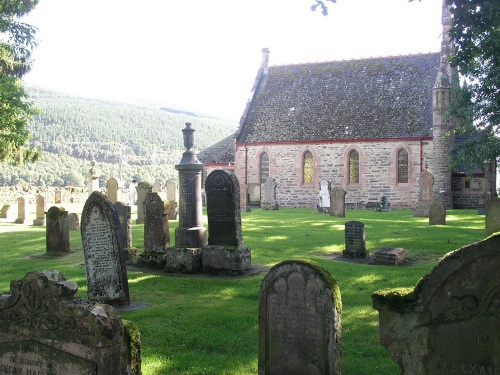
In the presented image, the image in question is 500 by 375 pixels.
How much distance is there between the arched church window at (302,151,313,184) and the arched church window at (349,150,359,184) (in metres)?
2.53

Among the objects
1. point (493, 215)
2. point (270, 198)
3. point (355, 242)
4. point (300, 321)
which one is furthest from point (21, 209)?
point (300, 321)

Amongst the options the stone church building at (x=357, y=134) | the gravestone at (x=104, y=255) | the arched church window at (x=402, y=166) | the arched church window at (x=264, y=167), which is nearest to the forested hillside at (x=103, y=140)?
the stone church building at (x=357, y=134)

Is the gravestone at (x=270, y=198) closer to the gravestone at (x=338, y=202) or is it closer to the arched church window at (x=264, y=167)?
the arched church window at (x=264, y=167)

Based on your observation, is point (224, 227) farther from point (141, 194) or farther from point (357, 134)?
point (357, 134)

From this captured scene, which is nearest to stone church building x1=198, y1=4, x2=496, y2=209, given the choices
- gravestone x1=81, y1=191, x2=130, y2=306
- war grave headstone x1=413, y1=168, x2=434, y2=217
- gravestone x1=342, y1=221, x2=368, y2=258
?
war grave headstone x1=413, y1=168, x2=434, y2=217

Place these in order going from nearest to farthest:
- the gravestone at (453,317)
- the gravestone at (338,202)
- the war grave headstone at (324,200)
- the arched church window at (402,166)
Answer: the gravestone at (453,317), the gravestone at (338,202), the war grave headstone at (324,200), the arched church window at (402,166)

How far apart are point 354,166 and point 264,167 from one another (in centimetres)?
598

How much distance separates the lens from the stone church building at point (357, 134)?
31.0m

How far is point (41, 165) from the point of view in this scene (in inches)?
3509

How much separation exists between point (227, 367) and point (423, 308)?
2.89 meters

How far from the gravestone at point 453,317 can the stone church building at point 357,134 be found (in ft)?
78.9

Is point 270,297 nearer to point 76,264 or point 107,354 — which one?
point 107,354

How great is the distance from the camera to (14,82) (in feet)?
59.0

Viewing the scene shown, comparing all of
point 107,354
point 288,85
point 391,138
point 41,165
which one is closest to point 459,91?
point 391,138
